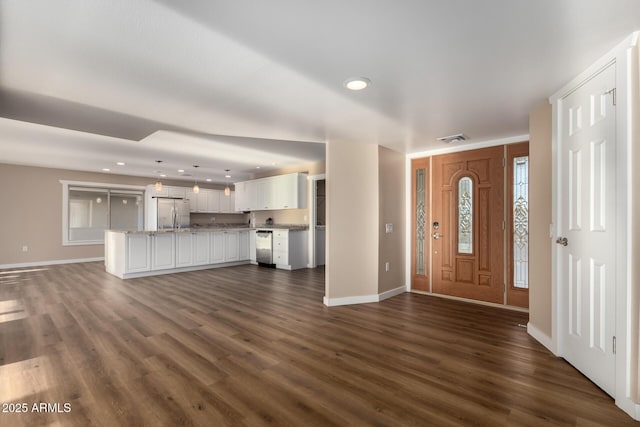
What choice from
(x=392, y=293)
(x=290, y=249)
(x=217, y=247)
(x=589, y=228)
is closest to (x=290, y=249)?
(x=290, y=249)

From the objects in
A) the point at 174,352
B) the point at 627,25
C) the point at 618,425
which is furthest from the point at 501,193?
the point at 174,352

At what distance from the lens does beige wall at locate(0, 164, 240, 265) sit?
22.7 feet

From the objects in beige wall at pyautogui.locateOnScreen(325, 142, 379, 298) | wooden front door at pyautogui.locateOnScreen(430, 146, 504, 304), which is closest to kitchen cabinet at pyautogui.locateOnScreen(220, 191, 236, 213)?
beige wall at pyautogui.locateOnScreen(325, 142, 379, 298)

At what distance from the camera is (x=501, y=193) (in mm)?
4000

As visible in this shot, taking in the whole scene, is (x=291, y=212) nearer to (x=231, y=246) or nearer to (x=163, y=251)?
(x=231, y=246)

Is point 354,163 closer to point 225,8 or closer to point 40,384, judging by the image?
point 225,8

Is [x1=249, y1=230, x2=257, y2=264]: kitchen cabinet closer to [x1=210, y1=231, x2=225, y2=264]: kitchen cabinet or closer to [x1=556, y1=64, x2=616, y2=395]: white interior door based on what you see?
[x1=210, y1=231, x2=225, y2=264]: kitchen cabinet

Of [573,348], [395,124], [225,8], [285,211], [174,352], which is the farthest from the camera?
[285,211]

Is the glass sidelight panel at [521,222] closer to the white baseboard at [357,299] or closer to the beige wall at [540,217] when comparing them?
the beige wall at [540,217]

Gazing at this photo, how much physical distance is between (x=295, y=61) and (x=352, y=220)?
249cm

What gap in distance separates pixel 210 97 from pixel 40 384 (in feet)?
8.00

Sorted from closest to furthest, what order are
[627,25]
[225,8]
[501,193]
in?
[225,8], [627,25], [501,193]

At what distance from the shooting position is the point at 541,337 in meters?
2.85

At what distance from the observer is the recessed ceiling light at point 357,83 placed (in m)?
2.29
